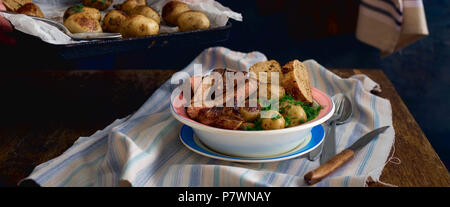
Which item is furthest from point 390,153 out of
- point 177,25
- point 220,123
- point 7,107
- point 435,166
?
point 7,107

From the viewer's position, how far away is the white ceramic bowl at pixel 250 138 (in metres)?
0.72

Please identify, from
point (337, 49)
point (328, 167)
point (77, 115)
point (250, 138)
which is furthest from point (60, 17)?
point (337, 49)

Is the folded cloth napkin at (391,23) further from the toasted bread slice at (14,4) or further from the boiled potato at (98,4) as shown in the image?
the toasted bread slice at (14,4)

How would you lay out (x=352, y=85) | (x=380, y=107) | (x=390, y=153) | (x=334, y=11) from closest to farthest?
(x=390, y=153) < (x=380, y=107) < (x=352, y=85) < (x=334, y=11)

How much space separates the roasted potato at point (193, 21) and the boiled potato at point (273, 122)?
1.22 feet

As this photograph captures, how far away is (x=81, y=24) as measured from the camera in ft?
3.20

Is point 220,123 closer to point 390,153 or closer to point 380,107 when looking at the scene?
point 390,153

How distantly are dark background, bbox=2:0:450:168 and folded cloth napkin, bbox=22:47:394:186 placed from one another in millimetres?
1078

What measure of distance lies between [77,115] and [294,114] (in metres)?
0.51

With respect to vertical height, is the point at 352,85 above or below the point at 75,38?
below

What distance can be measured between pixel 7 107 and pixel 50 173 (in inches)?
16.5

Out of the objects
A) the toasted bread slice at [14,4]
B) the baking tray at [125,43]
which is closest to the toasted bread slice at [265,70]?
the baking tray at [125,43]

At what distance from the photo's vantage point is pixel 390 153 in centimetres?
82

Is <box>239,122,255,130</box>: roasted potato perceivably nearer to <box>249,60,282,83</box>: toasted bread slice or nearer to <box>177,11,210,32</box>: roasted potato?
<box>249,60,282,83</box>: toasted bread slice
